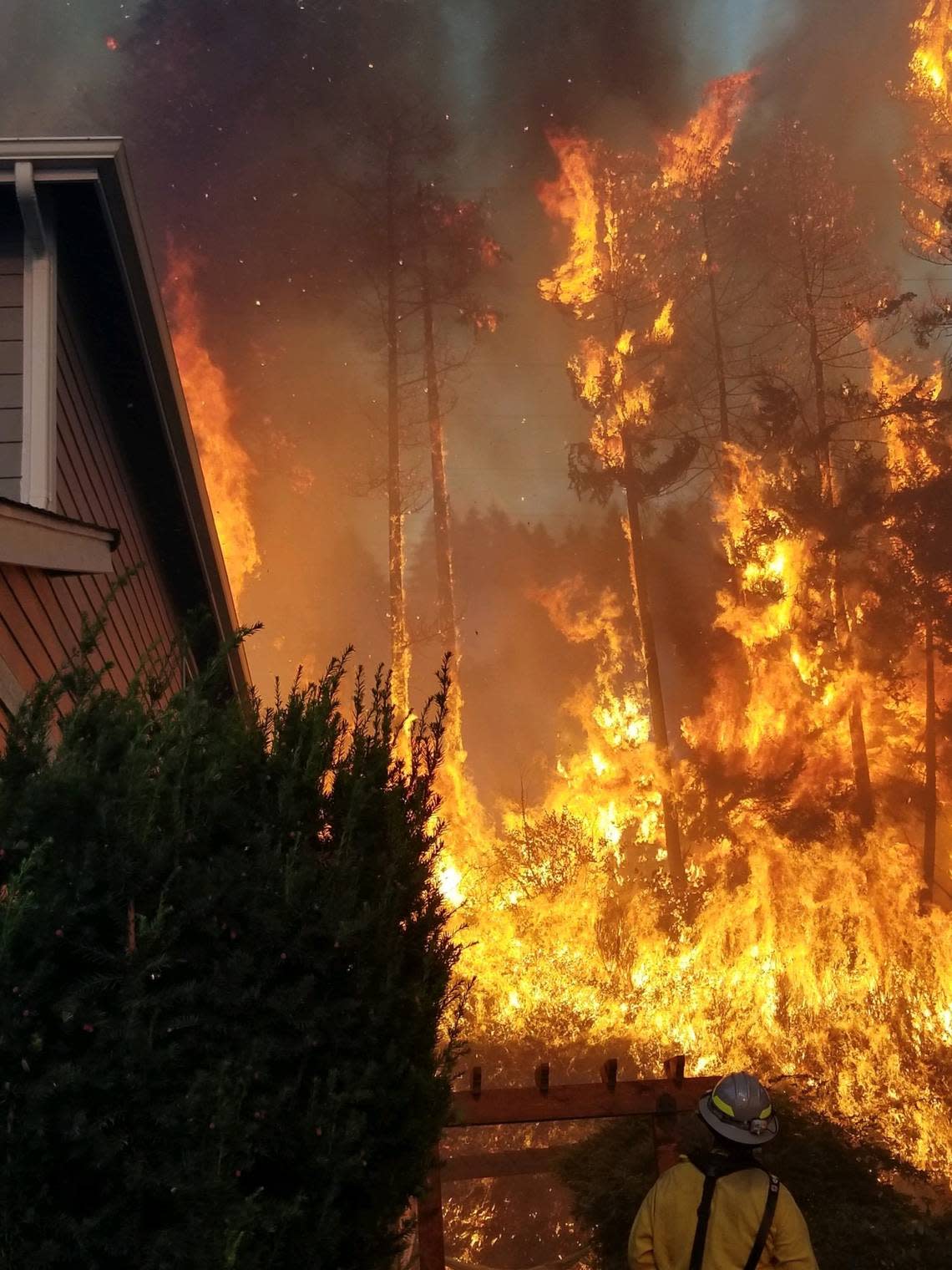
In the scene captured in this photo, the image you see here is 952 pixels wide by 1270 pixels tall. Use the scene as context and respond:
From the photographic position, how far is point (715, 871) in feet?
71.8

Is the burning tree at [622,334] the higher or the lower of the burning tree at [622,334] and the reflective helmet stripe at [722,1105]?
the higher

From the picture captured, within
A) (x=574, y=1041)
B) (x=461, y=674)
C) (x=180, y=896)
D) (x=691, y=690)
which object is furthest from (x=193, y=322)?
(x=180, y=896)

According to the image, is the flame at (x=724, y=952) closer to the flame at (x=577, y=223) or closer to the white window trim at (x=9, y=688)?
the white window trim at (x=9, y=688)

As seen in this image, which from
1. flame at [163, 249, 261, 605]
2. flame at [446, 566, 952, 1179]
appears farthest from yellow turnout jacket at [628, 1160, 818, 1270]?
flame at [163, 249, 261, 605]

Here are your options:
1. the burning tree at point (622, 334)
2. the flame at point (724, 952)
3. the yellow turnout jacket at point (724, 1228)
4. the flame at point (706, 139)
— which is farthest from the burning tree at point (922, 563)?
the yellow turnout jacket at point (724, 1228)

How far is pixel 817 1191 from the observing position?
7.91m

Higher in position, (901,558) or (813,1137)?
(901,558)

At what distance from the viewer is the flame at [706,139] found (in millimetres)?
28484

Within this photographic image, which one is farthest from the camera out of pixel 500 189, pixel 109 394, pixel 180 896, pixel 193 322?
pixel 500 189

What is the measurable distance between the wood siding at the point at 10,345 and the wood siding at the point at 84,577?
0.87 feet

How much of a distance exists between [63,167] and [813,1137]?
30.5 feet

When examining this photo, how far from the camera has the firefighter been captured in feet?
12.3

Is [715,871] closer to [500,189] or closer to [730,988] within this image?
[730,988]

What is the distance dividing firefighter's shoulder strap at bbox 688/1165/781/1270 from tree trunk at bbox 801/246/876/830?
1872 centimetres
